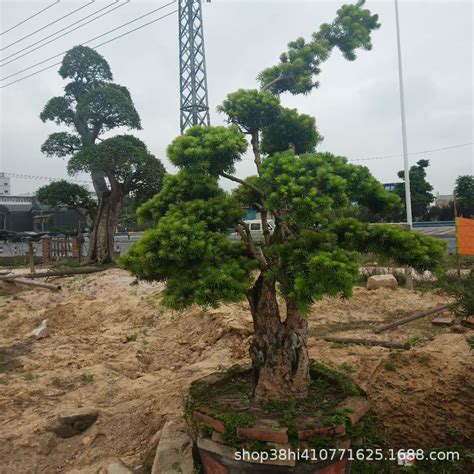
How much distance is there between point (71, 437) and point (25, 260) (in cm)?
1496

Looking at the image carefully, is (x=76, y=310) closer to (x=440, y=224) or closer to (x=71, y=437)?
(x=71, y=437)

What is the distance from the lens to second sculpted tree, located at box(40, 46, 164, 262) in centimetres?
1370

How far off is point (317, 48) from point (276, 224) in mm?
1403

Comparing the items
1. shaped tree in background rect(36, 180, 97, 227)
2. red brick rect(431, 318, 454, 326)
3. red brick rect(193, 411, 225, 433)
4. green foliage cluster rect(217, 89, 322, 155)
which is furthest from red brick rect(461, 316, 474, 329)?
shaped tree in background rect(36, 180, 97, 227)

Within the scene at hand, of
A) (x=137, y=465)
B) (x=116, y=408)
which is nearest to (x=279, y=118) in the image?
(x=137, y=465)

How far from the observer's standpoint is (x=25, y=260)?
55.4 ft

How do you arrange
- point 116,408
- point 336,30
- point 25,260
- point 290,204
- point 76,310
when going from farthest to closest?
point 25,260
point 76,310
point 116,408
point 336,30
point 290,204

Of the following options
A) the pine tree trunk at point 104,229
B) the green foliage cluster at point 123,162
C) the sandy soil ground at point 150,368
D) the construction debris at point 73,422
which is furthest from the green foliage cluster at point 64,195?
the construction debris at point 73,422

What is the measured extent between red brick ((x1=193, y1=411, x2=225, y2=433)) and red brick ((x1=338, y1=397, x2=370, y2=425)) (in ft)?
2.46

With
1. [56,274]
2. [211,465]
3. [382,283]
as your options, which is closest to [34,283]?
[56,274]

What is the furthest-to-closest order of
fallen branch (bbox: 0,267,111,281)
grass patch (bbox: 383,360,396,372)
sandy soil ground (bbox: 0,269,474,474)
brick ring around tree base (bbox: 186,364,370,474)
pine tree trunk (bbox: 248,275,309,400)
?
fallen branch (bbox: 0,267,111,281) < grass patch (bbox: 383,360,396,372) < sandy soil ground (bbox: 0,269,474,474) < pine tree trunk (bbox: 248,275,309,400) < brick ring around tree base (bbox: 186,364,370,474)

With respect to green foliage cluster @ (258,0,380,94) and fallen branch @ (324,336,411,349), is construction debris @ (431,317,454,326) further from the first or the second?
green foliage cluster @ (258,0,380,94)

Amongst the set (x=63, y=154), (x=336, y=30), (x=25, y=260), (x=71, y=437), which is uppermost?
(x=63, y=154)

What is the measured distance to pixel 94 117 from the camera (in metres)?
14.0
